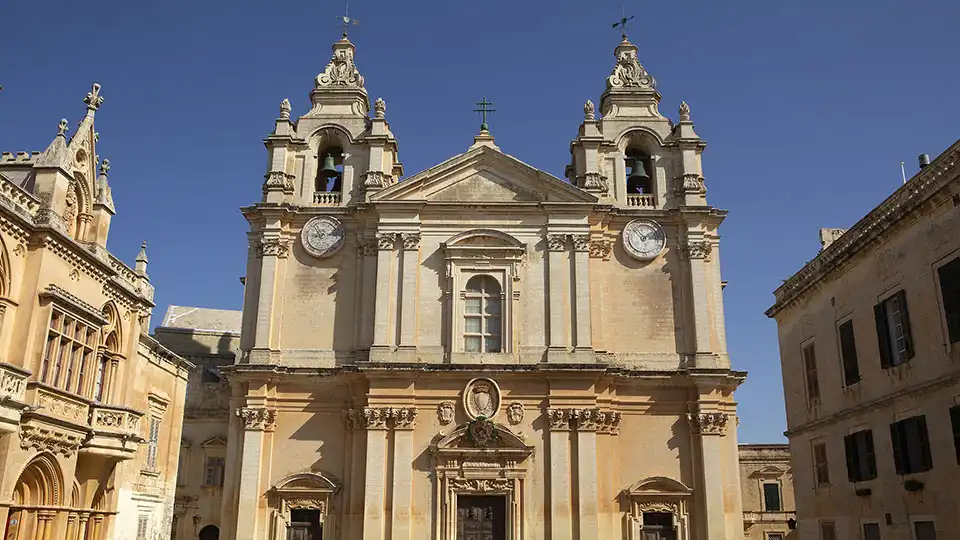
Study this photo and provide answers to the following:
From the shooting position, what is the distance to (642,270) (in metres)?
28.3

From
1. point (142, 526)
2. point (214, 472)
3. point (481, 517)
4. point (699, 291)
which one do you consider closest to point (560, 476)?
point (481, 517)

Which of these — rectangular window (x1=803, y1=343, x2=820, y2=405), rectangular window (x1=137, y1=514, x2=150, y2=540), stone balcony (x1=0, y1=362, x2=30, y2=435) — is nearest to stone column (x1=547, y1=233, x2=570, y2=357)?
rectangular window (x1=803, y1=343, x2=820, y2=405)

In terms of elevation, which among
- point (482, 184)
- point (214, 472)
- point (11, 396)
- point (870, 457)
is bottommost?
point (870, 457)

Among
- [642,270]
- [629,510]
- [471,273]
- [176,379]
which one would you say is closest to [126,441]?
[176,379]

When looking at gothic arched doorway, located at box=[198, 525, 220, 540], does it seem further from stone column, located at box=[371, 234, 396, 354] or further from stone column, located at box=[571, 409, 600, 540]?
stone column, located at box=[571, 409, 600, 540]

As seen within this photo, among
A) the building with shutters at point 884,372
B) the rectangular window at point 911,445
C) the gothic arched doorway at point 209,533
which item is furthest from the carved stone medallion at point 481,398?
the gothic arched doorway at point 209,533

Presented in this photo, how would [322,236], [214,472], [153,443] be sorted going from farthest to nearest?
1. [214,472]
2. [322,236]
3. [153,443]

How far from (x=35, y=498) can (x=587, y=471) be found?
596 inches

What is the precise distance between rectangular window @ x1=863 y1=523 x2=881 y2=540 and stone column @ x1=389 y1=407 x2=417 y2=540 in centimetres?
1283

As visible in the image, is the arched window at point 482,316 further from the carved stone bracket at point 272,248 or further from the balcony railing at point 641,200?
the carved stone bracket at point 272,248

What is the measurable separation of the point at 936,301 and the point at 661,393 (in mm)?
10379

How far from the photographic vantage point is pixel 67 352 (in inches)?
733

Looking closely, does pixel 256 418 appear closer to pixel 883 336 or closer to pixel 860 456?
pixel 860 456

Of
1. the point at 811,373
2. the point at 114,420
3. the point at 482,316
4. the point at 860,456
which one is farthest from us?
the point at 482,316
